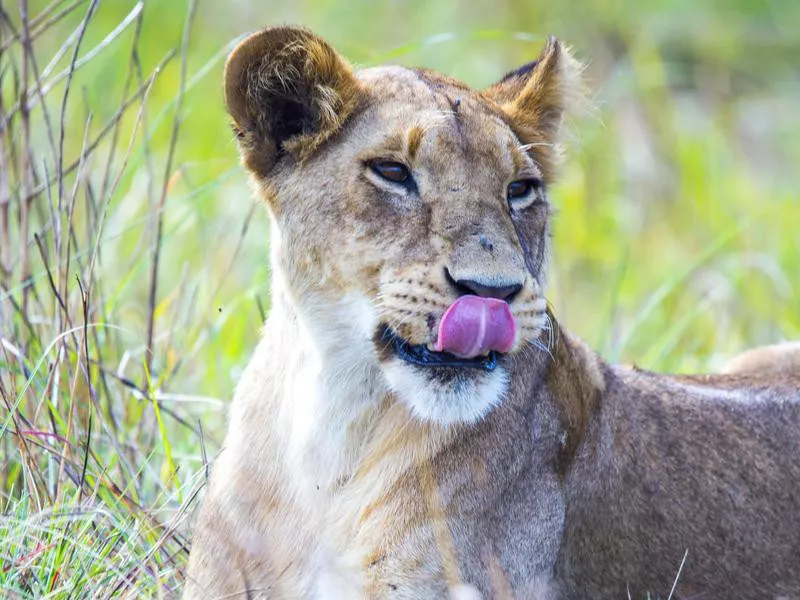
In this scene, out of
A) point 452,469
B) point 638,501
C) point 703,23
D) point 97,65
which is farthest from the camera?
point 703,23

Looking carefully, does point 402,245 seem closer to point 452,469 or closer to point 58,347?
point 452,469

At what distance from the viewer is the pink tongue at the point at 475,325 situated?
3451 mm

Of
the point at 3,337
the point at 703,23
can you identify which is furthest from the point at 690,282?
the point at 3,337

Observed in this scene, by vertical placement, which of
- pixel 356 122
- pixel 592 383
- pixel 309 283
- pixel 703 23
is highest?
pixel 356 122

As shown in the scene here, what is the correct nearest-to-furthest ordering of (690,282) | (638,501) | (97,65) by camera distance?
(638,501) → (690,282) → (97,65)

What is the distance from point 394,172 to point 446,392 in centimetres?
59

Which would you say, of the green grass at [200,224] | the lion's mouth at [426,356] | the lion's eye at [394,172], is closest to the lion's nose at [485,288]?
the lion's mouth at [426,356]

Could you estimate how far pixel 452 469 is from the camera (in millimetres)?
3809

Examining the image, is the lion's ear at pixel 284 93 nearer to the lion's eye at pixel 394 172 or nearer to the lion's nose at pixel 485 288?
the lion's eye at pixel 394 172

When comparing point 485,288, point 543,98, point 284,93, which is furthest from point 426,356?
point 543,98

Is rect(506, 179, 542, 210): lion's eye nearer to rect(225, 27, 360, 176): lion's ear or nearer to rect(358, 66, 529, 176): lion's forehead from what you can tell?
rect(358, 66, 529, 176): lion's forehead

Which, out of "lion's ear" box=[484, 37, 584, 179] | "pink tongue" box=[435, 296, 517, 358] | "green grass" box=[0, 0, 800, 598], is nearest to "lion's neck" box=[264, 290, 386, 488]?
"green grass" box=[0, 0, 800, 598]

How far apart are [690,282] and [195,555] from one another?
5.05m

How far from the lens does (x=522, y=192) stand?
156 inches
